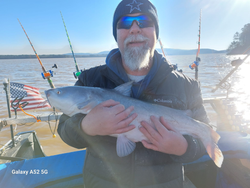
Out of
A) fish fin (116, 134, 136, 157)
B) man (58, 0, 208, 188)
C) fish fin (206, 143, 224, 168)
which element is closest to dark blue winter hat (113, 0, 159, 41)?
man (58, 0, 208, 188)

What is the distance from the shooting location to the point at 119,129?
1.74 metres

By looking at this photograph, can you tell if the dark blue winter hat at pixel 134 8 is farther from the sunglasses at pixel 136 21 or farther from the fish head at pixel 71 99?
the fish head at pixel 71 99

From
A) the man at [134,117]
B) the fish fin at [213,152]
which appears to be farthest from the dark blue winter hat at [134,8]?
the fish fin at [213,152]

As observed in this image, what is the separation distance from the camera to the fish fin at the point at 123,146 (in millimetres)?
1774

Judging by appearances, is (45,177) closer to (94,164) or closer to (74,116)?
(94,164)

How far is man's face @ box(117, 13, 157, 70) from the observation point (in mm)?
2164

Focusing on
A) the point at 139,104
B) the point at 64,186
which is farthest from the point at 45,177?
the point at 139,104

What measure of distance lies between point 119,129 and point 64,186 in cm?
198

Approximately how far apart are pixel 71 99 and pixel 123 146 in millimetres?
841

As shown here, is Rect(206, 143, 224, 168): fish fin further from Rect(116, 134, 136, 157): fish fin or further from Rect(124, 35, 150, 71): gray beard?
Rect(124, 35, 150, 71): gray beard

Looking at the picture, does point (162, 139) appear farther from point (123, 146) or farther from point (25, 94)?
point (25, 94)

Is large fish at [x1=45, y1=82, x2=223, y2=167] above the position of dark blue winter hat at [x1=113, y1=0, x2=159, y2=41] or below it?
below

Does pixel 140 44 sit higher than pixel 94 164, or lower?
higher

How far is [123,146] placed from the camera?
180cm
